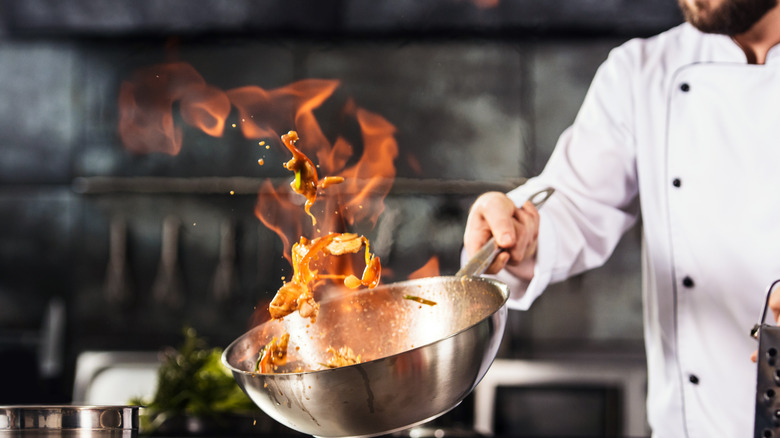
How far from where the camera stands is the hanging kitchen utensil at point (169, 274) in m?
2.84

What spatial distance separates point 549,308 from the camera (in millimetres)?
2744

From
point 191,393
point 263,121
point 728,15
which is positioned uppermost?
point 263,121

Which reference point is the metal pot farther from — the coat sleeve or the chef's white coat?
the coat sleeve

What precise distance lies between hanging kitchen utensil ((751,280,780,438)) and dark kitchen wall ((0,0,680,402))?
2044 mm

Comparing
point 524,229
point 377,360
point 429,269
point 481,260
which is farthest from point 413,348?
point 429,269

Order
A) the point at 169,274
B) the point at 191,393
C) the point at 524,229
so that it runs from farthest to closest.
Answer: the point at 169,274
the point at 191,393
the point at 524,229

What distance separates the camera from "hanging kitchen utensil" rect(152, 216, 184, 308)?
9.32ft

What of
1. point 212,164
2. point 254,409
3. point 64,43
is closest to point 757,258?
point 254,409

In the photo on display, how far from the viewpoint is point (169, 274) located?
2.85m

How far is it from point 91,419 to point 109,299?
2.37 meters

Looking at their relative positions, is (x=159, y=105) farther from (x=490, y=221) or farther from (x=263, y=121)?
(x=490, y=221)

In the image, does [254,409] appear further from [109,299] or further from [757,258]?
[757,258]

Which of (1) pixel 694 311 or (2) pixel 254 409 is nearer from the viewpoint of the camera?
(1) pixel 694 311

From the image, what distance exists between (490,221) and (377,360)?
0.40 metres
